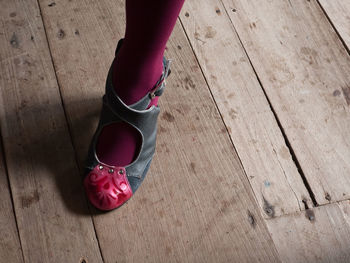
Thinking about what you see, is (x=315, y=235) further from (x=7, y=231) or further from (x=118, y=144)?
(x=7, y=231)

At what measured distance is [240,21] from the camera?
103cm

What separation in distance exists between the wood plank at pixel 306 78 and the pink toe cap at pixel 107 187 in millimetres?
395

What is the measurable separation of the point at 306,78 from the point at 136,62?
1.66 feet

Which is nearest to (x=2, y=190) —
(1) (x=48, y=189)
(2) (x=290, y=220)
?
(1) (x=48, y=189)

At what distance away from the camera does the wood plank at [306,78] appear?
858 mm

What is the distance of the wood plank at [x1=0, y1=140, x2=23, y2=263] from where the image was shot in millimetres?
689

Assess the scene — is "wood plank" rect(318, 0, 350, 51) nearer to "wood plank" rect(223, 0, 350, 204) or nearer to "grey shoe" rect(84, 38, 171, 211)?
"wood plank" rect(223, 0, 350, 204)

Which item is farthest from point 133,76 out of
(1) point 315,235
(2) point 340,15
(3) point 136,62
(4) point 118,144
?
(2) point 340,15

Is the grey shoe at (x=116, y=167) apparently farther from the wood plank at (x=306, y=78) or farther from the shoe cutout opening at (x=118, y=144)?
the wood plank at (x=306, y=78)

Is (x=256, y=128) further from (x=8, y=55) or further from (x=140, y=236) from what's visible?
(x=8, y=55)

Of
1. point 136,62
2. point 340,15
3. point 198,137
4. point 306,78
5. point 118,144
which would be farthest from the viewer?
point 340,15

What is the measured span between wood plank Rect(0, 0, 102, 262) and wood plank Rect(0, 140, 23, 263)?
0.01m

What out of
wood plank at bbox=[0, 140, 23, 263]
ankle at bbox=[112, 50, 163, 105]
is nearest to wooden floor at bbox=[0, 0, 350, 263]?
wood plank at bbox=[0, 140, 23, 263]

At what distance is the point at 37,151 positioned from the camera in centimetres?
79
